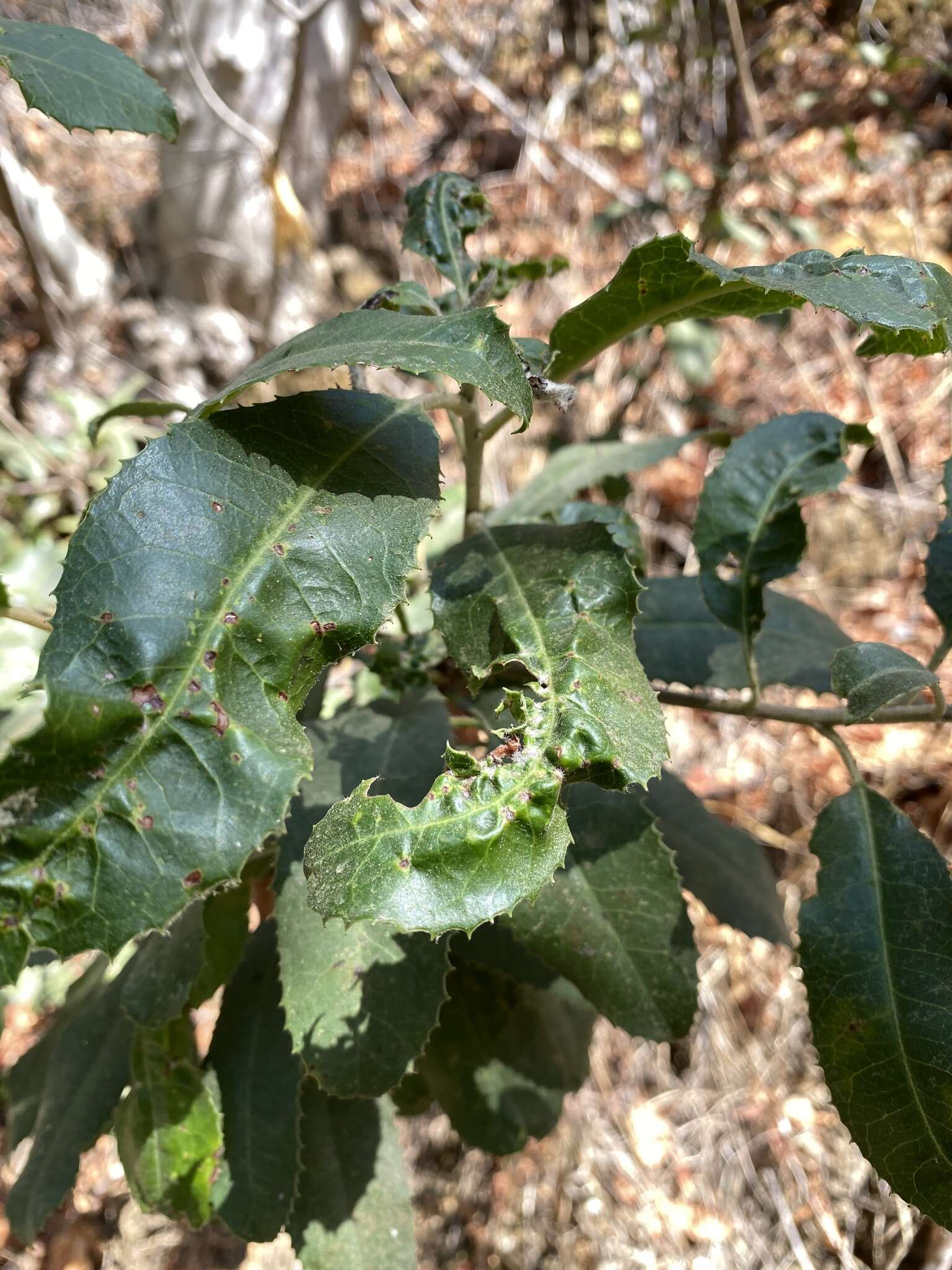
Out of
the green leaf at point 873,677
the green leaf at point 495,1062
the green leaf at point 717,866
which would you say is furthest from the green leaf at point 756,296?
the green leaf at point 495,1062

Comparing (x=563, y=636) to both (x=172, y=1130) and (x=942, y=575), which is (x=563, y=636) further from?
(x=172, y=1130)

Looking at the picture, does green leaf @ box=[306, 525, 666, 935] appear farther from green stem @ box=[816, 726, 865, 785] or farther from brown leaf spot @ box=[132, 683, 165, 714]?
green stem @ box=[816, 726, 865, 785]

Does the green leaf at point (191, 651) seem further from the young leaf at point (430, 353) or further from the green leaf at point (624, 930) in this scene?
the green leaf at point (624, 930)

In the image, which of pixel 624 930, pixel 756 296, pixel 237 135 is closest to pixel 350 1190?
pixel 624 930

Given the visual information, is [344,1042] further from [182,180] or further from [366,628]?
[182,180]

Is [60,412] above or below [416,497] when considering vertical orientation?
below

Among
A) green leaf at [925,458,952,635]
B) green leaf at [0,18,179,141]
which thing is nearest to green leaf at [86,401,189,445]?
green leaf at [0,18,179,141]

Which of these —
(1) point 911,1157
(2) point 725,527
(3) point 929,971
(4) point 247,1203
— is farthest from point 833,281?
(4) point 247,1203
